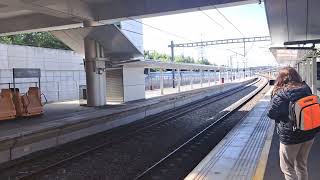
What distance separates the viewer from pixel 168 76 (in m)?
57.0

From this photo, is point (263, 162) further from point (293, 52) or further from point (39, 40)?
point (39, 40)

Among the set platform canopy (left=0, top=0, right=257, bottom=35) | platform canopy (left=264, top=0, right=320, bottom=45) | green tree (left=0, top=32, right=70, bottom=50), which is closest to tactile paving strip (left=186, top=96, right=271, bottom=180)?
platform canopy (left=264, top=0, right=320, bottom=45)

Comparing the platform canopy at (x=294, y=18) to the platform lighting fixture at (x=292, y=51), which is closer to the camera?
the platform canopy at (x=294, y=18)

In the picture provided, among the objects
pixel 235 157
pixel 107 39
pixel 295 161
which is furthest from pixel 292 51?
pixel 295 161

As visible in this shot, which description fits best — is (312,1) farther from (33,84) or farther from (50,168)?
(33,84)

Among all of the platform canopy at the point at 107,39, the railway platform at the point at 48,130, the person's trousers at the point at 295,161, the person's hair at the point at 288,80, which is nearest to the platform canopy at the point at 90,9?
the platform canopy at the point at 107,39

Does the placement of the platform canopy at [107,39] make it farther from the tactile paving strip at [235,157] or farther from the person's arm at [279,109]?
the person's arm at [279,109]

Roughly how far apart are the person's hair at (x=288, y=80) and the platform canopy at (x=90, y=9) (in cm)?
1215

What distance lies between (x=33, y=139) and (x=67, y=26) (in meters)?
11.9

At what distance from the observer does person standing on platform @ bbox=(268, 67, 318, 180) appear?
4852 millimetres

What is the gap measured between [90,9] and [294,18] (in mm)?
9884

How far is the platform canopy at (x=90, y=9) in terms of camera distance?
1727 cm

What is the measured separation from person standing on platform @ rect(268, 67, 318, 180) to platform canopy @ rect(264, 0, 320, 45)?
1073 centimetres

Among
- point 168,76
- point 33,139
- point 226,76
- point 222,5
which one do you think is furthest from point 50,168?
point 226,76
